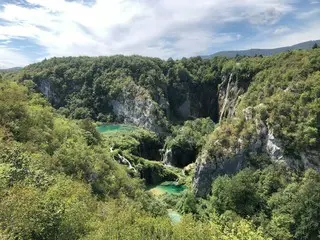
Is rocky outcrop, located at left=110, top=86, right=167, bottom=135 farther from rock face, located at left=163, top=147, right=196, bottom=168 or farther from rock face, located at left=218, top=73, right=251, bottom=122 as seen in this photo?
rock face, located at left=218, top=73, right=251, bottom=122

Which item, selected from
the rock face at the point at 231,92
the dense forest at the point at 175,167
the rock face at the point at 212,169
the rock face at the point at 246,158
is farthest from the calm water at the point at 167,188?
the rock face at the point at 231,92

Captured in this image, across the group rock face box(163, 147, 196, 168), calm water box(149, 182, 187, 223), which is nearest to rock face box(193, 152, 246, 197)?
calm water box(149, 182, 187, 223)

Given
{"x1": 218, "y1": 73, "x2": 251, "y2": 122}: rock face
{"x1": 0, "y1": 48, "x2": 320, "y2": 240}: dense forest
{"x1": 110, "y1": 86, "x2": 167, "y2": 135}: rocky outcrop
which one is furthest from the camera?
{"x1": 110, "y1": 86, "x2": 167, "y2": 135}: rocky outcrop

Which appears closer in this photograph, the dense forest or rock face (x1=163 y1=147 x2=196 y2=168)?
the dense forest

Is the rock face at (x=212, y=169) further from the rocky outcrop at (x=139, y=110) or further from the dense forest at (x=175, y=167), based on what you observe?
the rocky outcrop at (x=139, y=110)

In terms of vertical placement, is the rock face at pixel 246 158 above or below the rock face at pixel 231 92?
below

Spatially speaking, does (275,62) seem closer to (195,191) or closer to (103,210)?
(195,191)

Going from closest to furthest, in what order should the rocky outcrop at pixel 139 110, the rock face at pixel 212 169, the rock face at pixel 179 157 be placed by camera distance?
1. the rock face at pixel 212 169
2. the rock face at pixel 179 157
3. the rocky outcrop at pixel 139 110

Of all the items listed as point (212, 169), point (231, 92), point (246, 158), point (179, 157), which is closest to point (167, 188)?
point (179, 157)

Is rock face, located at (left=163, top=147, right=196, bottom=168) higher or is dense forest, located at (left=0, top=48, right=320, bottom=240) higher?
dense forest, located at (left=0, top=48, right=320, bottom=240)
